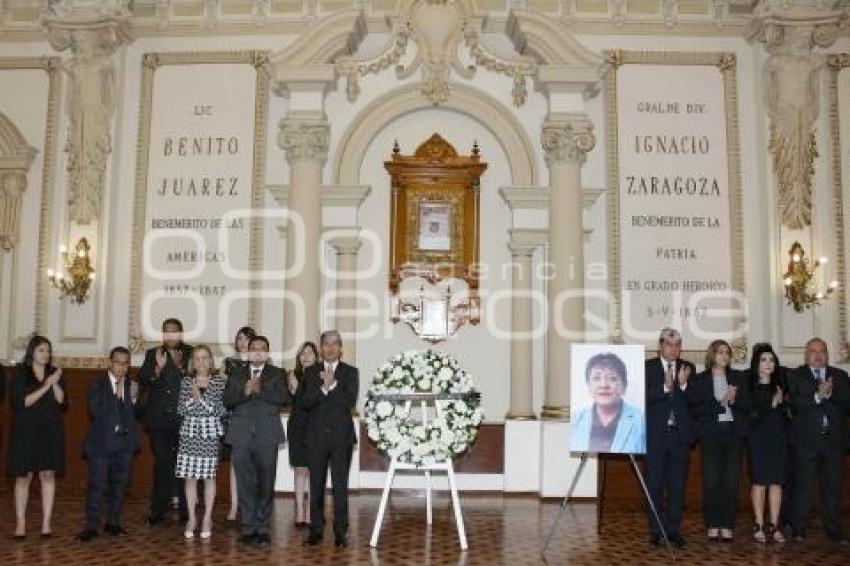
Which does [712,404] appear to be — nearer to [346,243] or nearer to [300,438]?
[300,438]

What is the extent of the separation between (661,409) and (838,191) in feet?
14.4

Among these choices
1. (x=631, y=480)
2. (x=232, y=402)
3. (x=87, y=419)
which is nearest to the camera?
(x=232, y=402)

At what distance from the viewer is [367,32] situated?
10227 millimetres

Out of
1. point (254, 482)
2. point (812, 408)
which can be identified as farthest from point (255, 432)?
point (812, 408)

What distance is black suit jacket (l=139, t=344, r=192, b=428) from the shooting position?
289 inches

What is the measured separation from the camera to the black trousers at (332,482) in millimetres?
6430

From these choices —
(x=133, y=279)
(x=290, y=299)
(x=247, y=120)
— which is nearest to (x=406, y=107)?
(x=247, y=120)

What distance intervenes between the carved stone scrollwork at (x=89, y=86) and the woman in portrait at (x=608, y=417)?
251 inches

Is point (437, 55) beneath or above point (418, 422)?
above

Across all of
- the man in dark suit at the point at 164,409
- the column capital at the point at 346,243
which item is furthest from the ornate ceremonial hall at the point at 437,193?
the man in dark suit at the point at 164,409

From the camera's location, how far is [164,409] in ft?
24.1

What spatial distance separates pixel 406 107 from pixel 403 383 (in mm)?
4445

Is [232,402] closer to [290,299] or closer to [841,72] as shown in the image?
[290,299]

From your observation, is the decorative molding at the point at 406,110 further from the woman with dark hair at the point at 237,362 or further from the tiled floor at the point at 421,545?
the tiled floor at the point at 421,545
